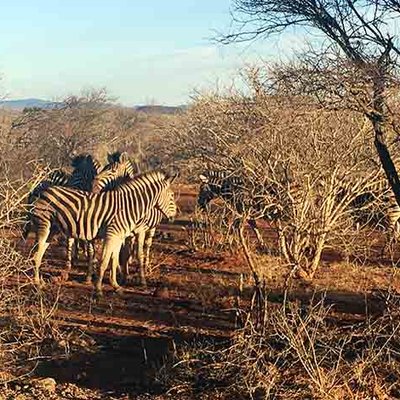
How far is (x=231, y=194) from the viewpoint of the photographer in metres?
10.1

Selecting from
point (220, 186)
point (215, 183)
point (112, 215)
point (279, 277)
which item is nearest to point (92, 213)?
point (112, 215)

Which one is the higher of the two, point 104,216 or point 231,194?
point 231,194

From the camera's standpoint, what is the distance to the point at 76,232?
36.8 feet

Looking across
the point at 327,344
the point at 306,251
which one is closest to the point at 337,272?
the point at 306,251

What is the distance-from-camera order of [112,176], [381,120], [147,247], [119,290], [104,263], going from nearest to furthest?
[381,120] < [104,263] < [119,290] < [147,247] < [112,176]

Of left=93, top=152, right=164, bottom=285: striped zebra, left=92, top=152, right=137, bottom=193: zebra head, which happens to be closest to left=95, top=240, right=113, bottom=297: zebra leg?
left=93, top=152, right=164, bottom=285: striped zebra

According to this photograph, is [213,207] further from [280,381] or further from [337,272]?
[280,381]

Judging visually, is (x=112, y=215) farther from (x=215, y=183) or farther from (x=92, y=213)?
(x=215, y=183)

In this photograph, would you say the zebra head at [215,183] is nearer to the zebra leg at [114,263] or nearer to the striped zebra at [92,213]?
the striped zebra at [92,213]

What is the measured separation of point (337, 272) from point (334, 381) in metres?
4.98

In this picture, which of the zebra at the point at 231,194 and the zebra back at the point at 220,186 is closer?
the zebra at the point at 231,194

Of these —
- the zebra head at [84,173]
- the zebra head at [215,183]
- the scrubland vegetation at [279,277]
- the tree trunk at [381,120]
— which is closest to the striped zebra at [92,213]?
the scrubland vegetation at [279,277]

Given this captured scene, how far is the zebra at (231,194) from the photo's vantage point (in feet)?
29.8

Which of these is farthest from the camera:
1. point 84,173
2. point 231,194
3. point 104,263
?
point 84,173
